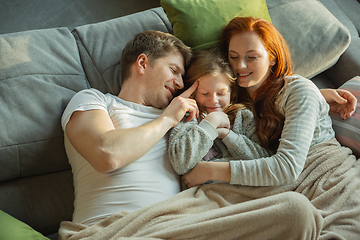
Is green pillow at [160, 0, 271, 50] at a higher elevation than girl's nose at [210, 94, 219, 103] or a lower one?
higher

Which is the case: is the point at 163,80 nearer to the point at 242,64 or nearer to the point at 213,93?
the point at 213,93

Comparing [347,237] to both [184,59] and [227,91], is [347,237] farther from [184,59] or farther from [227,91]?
[184,59]

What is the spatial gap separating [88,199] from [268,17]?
142 cm

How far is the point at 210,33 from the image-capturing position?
5.55ft

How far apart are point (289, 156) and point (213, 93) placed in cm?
47

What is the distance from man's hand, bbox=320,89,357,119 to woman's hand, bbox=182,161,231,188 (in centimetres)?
71

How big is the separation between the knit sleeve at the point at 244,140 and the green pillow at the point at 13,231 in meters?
0.87

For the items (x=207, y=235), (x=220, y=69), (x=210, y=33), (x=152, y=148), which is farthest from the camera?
(x=210, y=33)

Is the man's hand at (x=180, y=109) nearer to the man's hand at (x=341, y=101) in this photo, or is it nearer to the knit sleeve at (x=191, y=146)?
the knit sleeve at (x=191, y=146)

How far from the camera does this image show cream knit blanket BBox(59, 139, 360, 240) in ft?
3.38

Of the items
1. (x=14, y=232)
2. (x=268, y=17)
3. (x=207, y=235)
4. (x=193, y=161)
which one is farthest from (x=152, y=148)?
(x=268, y=17)

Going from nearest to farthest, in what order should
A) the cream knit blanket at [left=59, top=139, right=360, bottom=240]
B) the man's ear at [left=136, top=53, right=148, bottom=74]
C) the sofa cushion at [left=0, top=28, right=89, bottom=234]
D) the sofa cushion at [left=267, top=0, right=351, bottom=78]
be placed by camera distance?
the cream knit blanket at [left=59, top=139, right=360, bottom=240]
the sofa cushion at [left=0, top=28, right=89, bottom=234]
the man's ear at [left=136, top=53, right=148, bottom=74]
the sofa cushion at [left=267, top=0, right=351, bottom=78]

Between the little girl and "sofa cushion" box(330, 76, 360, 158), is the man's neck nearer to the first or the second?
the little girl

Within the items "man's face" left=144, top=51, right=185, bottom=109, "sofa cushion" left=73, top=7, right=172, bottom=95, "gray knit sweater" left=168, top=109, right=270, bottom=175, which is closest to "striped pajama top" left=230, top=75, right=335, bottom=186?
"gray knit sweater" left=168, top=109, right=270, bottom=175
